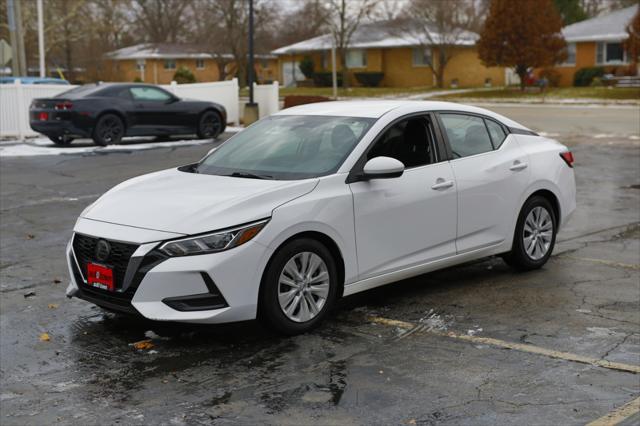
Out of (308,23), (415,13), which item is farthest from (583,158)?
(308,23)

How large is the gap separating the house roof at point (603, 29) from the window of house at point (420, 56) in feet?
29.5

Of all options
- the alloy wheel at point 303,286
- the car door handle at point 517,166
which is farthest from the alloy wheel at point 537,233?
the alloy wheel at point 303,286

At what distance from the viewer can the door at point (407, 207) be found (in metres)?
6.53

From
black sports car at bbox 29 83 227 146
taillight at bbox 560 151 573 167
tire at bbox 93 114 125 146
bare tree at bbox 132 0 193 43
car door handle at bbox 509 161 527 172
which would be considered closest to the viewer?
car door handle at bbox 509 161 527 172

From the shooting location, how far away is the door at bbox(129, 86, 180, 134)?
21.7 metres

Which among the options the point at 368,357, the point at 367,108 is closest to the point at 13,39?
the point at 367,108

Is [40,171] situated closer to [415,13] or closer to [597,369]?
[597,369]

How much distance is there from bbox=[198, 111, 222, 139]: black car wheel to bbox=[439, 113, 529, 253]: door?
15643mm

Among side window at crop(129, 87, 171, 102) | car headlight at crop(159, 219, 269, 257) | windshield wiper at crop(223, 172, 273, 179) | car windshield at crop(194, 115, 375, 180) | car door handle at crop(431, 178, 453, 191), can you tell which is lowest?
car headlight at crop(159, 219, 269, 257)

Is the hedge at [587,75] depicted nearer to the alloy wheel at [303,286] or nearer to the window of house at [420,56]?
the window of house at [420,56]

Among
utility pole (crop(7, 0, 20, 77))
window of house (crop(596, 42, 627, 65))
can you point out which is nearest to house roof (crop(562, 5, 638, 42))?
window of house (crop(596, 42, 627, 65))

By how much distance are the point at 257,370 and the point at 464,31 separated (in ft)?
189

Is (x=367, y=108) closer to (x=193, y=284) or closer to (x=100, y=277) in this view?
(x=193, y=284)

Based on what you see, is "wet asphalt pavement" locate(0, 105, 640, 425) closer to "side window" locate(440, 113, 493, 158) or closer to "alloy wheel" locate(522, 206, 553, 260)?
"alloy wheel" locate(522, 206, 553, 260)
